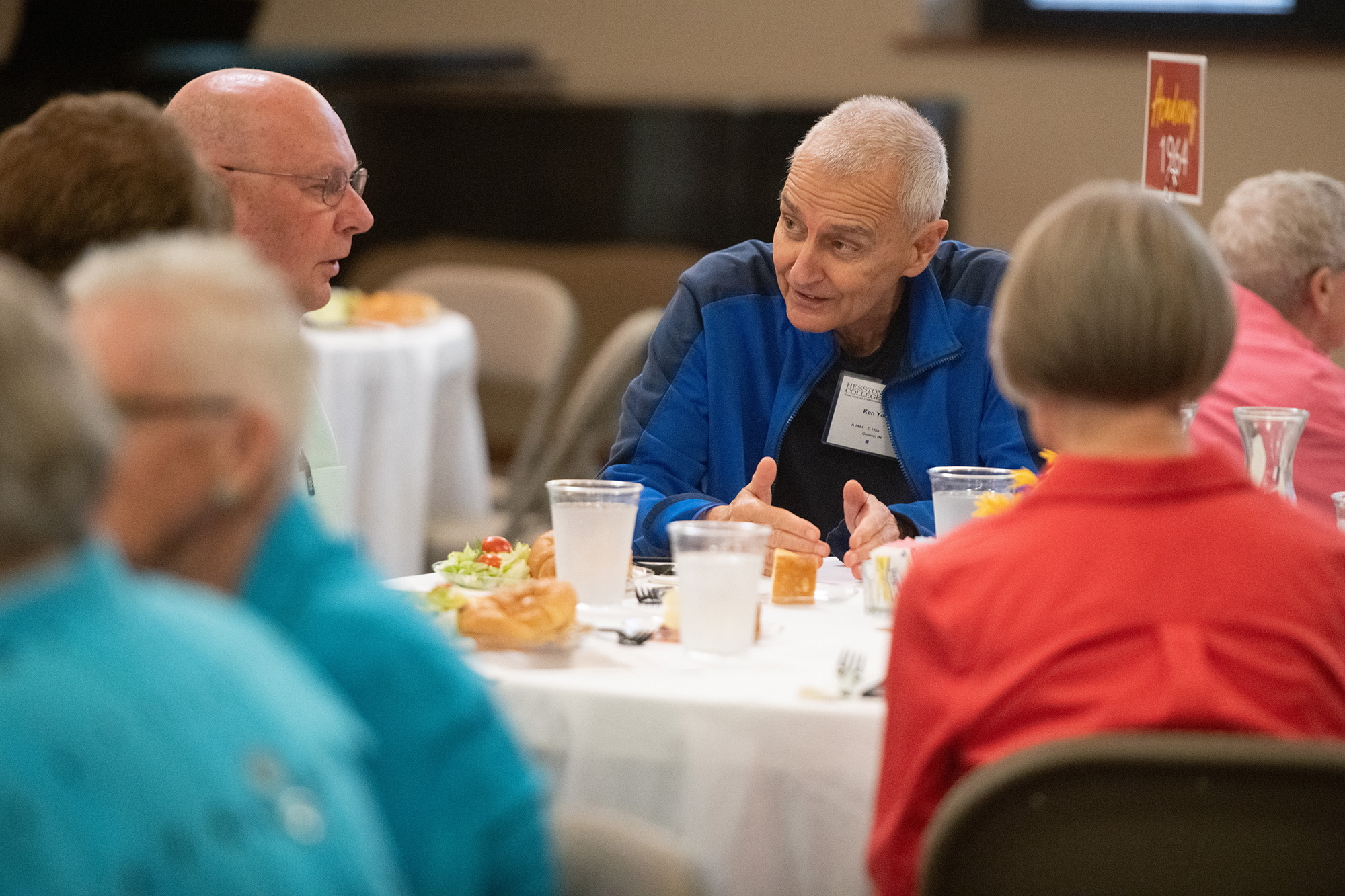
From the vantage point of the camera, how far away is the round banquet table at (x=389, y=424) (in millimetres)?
4805

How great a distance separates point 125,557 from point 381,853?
1.09ft

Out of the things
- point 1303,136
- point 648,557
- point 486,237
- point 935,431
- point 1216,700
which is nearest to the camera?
point 1216,700

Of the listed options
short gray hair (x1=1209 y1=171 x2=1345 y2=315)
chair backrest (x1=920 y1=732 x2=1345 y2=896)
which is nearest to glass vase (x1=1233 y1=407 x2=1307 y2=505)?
chair backrest (x1=920 y1=732 x2=1345 y2=896)

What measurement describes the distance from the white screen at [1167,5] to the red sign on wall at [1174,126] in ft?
12.6

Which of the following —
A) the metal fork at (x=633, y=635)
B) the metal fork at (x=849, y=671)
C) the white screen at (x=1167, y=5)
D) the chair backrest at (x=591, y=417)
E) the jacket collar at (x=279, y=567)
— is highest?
the white screen at (x=1167, y=5)

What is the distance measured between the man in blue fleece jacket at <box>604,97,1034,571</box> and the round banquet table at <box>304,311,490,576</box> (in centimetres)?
203

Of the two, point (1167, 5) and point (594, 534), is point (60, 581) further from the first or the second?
point (1167, 5)

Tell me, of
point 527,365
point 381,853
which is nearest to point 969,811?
point 381,853

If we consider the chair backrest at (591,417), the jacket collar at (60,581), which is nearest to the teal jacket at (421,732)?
the jacket collar at (60,581)

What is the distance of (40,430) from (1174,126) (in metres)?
2.49

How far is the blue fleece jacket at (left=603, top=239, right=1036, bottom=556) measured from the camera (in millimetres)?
2834

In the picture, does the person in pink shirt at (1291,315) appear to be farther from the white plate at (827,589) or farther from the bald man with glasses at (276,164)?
the bald man with glasses at (276,164)

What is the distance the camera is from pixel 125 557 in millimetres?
1116

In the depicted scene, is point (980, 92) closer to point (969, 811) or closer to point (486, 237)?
point (486, 237)
